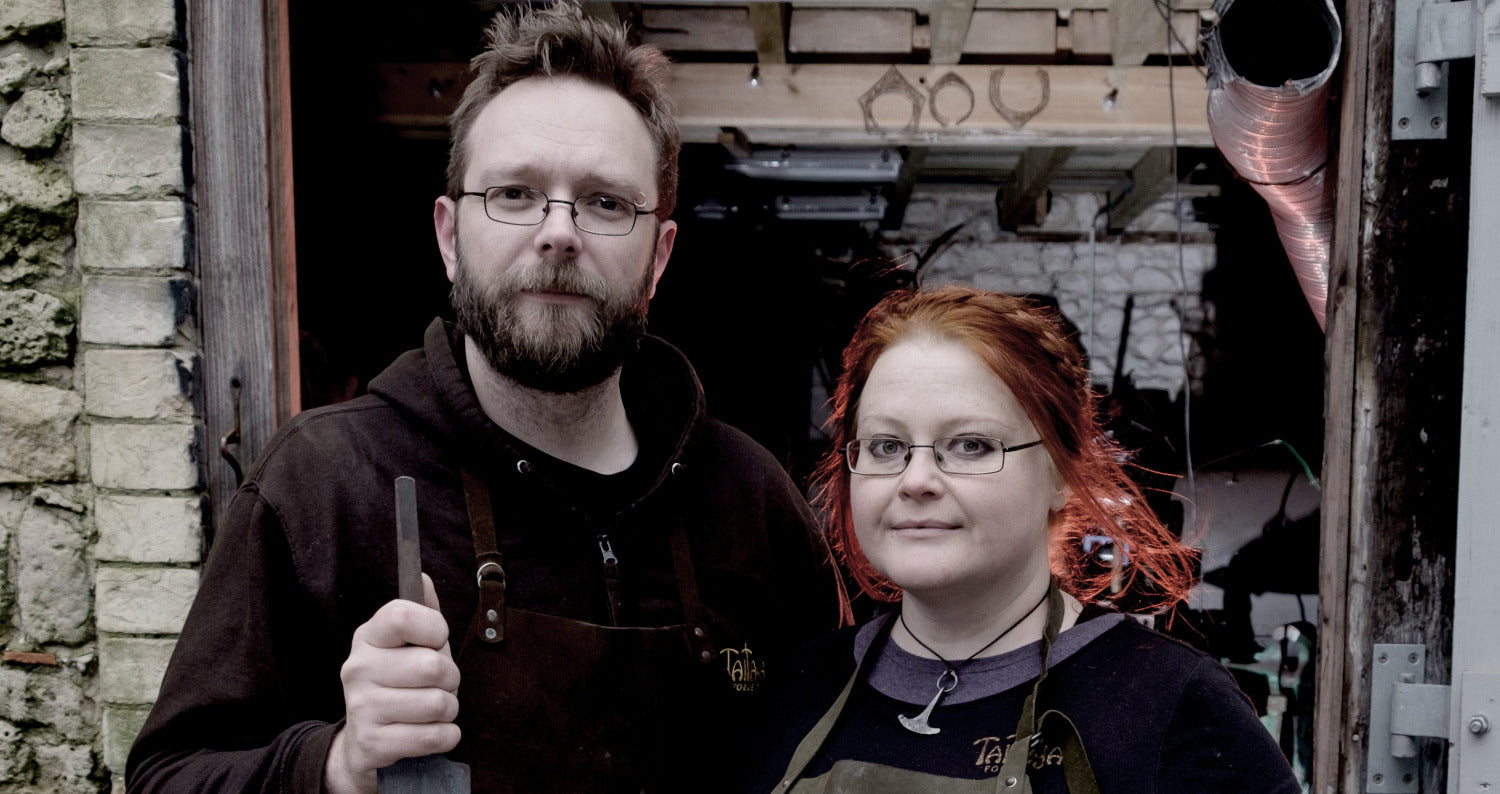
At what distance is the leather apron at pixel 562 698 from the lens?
1683 mm

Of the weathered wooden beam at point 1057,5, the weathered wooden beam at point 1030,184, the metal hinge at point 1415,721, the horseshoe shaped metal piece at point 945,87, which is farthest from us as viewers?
the weathered wooden beam at point 1030,184

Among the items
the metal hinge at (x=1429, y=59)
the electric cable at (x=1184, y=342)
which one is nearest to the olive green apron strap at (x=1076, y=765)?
the metal hinge at (x=1429, y=59)

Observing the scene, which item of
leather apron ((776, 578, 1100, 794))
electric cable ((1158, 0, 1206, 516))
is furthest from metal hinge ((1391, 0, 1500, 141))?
electric cable ((1158, 0, 1206, 516))

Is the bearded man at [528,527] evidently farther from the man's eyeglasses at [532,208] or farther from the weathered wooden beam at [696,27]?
the weathered wooden beam at [696,27]

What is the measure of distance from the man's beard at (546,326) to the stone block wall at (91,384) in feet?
2.73

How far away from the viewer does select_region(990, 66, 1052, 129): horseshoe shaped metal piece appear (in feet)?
15.1

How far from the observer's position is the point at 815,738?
1.65 m

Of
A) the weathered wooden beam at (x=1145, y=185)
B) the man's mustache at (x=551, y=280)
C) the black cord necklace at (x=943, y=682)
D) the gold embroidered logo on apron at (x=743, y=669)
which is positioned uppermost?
the weathered wooden beam at (x=1145, y=185)

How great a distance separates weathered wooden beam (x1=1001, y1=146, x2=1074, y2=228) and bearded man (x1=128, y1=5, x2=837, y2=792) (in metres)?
4.07

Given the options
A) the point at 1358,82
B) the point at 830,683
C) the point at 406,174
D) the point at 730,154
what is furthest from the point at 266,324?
the point at 730,154

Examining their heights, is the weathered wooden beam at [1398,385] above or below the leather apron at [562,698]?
above

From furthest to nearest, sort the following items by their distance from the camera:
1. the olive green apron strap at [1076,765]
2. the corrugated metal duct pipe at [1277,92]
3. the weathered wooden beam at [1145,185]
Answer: the weathered wooden beam at [1145,185], the corrugated metal duct pipe at [1277,92], the olive green apron strap at [1076,765]

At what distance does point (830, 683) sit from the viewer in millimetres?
1763

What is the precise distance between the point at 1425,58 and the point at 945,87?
2971 millimetres
